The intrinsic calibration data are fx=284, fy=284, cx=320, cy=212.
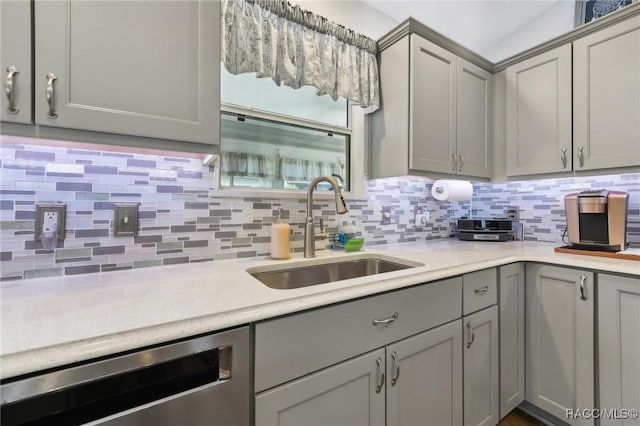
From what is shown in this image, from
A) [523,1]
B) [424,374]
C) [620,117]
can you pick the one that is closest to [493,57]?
[523,1]

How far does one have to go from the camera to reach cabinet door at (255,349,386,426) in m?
0.79

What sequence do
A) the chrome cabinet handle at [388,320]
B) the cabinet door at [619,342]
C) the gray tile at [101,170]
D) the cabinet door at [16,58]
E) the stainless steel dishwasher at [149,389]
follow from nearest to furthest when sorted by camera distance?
1. the stainless steel dishwasher at [149,389]
2. the cabinet door at [16,58]
3. the chrome cabinet handle at [388,320]
4. the gray tile at [101,170]
5. the cabinet door at [619,342]

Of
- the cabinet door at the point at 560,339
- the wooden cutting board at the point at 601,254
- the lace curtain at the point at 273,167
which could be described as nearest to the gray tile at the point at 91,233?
the lace curtain at the point at 273,167

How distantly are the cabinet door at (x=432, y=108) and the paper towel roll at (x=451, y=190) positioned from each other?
0.27 metres

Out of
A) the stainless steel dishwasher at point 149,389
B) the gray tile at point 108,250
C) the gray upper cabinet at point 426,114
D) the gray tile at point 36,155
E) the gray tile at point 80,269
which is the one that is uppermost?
the gray upper cabinet at point 426,114

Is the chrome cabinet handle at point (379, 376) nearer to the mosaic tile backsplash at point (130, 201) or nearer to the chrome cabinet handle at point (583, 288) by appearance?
the mosaic tile backsplash at point (130, 201)

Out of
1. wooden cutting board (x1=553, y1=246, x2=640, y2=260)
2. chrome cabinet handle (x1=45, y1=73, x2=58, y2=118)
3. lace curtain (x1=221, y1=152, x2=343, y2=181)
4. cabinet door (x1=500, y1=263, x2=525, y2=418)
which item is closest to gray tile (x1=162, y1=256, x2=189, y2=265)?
lace curtain (x1=221, y1=152, x2=343, y2=181)

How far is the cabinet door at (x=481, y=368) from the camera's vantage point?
130 cm

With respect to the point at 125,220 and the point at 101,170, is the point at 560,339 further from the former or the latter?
the point at 101,170

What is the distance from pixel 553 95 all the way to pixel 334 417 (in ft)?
7.30

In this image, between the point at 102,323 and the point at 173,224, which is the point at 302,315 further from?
the point at 173,224

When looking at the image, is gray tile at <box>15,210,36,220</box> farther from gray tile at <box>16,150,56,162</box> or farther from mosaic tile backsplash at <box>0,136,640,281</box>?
gray tile at <box>16,150,56,162</box>

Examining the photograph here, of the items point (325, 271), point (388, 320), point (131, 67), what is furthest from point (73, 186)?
point (388, 320)

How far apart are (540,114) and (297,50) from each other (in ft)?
5.42
